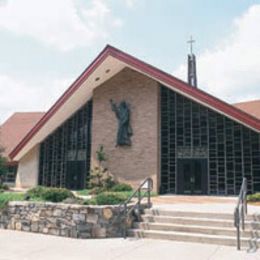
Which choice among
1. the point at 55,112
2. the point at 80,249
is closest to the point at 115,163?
the point at 55,112

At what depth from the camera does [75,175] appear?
970 inches

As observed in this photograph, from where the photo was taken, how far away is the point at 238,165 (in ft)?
64.3

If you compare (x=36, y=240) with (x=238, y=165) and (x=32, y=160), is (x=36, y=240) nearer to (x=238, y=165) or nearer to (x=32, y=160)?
(x=238, y=165)

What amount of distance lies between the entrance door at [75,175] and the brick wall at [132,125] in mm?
1577

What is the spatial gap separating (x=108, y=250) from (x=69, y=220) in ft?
7.67

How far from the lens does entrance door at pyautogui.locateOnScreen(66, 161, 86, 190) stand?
24359 mm

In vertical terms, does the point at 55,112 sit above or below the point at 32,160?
above

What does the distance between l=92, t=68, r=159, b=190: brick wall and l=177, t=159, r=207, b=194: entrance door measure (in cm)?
139

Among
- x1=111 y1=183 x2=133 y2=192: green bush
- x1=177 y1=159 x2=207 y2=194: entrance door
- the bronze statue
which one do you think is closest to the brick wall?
the bronze statue

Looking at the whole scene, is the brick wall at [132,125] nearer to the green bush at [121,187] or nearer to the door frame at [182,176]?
the green bush at [121,187]

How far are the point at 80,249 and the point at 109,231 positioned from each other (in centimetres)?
169

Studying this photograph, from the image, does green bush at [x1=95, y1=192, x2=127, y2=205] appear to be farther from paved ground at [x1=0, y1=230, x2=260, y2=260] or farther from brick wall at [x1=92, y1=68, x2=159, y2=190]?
brick wall at [x1=92, y1=68, x2=159, y2=190]

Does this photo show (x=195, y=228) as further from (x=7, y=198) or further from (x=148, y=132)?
(x=148, y=132)

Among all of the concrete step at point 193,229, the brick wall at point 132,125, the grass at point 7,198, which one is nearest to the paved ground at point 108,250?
the concrete step at point 193,229
